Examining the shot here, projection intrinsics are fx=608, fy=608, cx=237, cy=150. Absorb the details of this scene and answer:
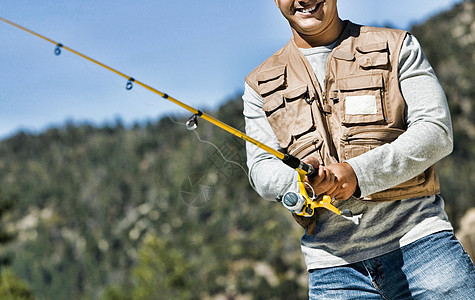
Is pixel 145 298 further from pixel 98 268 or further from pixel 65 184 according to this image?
pixel 65 184

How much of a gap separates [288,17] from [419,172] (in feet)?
2.42

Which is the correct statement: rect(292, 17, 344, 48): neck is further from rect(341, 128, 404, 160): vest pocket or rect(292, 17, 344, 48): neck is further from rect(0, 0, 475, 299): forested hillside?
rect(0, 0, 475, 299): forested hillside

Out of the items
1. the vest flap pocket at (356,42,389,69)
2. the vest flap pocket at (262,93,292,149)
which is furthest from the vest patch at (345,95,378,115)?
the vest flap pocket at (262,93,292,149)

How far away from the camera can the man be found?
190 cm

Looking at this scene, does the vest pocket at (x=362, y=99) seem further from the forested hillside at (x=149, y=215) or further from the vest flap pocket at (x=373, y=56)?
the forested hillside at (x=149, y=215)

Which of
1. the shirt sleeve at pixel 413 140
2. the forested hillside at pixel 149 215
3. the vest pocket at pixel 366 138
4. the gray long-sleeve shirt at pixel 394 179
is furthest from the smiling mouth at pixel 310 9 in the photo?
the forested hillside at pixel 149 215

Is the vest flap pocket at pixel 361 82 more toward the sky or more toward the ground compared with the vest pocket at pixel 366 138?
more toward the sky

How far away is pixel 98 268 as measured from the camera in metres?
74.2

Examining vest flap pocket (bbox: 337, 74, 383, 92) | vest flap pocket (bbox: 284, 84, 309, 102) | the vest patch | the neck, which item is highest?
the neck

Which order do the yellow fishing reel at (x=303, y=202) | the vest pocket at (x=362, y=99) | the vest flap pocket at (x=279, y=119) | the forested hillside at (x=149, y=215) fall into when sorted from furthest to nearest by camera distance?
the forested hillside at (x=149, y=215) < the vest flap pocket at (x=279, y=119) < the vest pocket at (x=362, y=99) < the yellow fishing reel at (x=303, y=202)

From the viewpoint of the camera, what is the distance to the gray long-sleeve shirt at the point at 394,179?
190 centimetres

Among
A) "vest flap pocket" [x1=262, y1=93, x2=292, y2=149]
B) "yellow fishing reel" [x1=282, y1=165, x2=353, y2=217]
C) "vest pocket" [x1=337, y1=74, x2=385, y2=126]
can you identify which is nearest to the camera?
"yellow fishing reel" [x1=282, y1=165, x2=353, y2=217]

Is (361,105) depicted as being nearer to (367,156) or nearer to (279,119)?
(367,156)

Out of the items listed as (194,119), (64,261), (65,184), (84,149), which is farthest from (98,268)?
(194,119)
